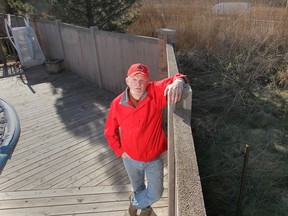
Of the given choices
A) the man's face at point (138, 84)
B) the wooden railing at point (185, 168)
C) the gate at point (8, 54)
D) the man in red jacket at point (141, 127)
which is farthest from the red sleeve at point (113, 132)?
the gate at point (8, 54)

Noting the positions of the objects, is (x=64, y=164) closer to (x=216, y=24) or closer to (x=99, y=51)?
(x=99, y=51)

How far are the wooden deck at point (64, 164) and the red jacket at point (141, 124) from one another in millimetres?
887

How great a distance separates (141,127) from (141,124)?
0.08ft

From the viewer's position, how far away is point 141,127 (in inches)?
73.9

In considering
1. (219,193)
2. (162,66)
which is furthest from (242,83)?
(219,193)

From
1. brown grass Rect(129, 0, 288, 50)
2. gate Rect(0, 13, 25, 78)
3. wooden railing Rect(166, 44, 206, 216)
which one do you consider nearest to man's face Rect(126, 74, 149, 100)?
wooden railing Rect(166, 44, 206, 216)

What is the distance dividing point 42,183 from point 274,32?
201 inches

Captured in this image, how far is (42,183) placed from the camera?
3.10 meters

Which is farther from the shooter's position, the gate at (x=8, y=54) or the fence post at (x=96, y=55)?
the gate at (x=8, y=54)

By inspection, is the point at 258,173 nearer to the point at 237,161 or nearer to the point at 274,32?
the point at 237,161

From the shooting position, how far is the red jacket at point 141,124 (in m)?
1.82

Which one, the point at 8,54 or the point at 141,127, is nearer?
the point at 141,127

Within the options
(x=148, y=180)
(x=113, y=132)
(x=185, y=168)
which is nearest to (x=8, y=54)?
(x=113, y=132)

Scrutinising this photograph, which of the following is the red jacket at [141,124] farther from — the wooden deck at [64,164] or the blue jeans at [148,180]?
the wooden deck at [64,164]
